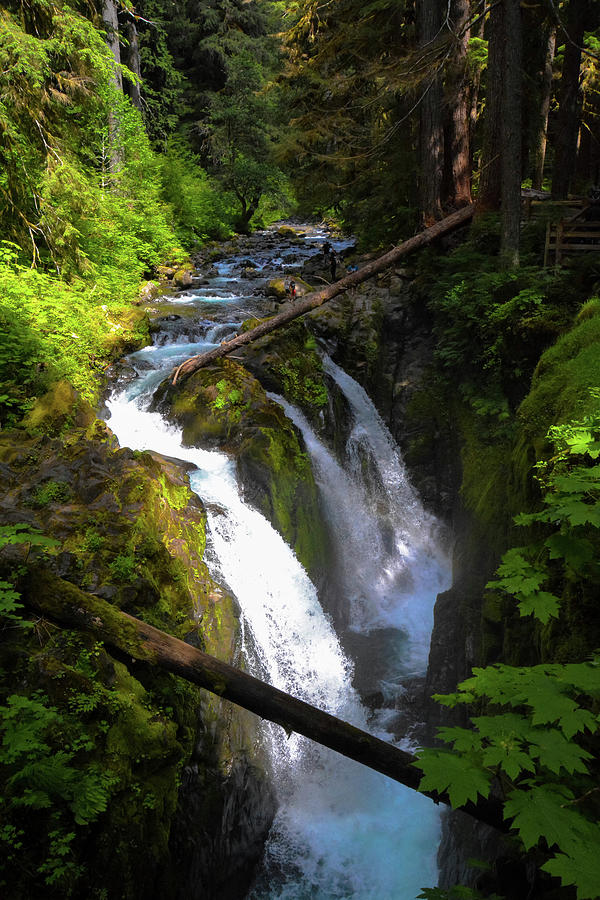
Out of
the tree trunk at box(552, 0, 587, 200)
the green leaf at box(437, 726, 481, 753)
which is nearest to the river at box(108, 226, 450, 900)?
the green leaf at box(437, 726, 481, 753)

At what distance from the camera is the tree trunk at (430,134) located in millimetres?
12531

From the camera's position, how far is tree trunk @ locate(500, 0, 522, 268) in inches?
371

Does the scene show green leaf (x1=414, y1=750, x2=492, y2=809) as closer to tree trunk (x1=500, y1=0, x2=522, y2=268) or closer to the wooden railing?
the wooden railing

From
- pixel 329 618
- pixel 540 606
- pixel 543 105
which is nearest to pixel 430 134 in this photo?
pixel 543 105

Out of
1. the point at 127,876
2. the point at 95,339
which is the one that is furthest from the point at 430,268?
the point at 127,876

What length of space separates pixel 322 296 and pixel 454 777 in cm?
1099

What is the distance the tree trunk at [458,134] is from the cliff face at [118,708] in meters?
11.9

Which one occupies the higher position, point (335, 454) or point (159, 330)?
point (159, 330)

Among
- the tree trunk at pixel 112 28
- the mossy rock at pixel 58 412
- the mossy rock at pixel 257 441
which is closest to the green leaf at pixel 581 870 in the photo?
the mossy rock at pixel 257 441

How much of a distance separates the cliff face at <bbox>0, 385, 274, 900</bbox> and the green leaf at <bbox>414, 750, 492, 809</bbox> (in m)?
2.07

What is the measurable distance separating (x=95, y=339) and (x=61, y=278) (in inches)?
73.0

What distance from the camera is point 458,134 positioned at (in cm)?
1352

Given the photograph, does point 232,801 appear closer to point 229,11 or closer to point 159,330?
point 159,330

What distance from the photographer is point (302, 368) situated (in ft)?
36.7
